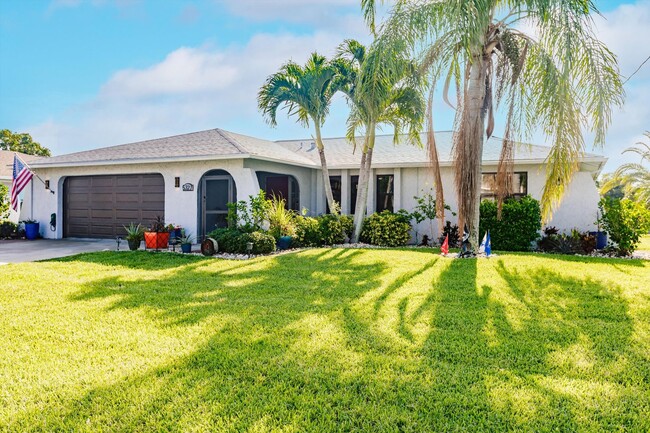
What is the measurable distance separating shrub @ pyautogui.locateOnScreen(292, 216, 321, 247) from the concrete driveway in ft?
Answer: 17.6

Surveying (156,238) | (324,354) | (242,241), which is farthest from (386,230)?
(324,354)

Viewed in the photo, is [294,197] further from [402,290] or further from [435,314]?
[435,314]

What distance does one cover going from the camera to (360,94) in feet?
36.3

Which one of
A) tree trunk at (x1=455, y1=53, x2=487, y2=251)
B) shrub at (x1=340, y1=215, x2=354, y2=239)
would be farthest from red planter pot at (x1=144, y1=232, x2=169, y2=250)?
tree trunk at (x1=455, y1=53, x2=487, y2=251)

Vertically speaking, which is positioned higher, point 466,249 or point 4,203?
point 4,203

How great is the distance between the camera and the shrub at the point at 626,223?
1192 cm

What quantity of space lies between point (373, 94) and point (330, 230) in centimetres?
441

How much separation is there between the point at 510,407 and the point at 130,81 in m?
17.2

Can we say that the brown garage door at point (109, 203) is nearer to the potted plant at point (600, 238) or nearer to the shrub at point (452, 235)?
the shrub at point (452, 235)

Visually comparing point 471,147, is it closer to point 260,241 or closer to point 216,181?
point 260,241

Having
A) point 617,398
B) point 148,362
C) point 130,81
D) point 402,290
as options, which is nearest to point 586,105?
point 402,290

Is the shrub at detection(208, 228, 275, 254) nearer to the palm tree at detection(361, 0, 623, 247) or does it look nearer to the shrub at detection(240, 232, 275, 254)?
the shrub at detection(240, 232, 275, 254)

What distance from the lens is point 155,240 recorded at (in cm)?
1245

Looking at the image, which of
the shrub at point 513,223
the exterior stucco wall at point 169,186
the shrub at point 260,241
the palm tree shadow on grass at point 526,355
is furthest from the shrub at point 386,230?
the palm tree shadow on grass at point 526,355
